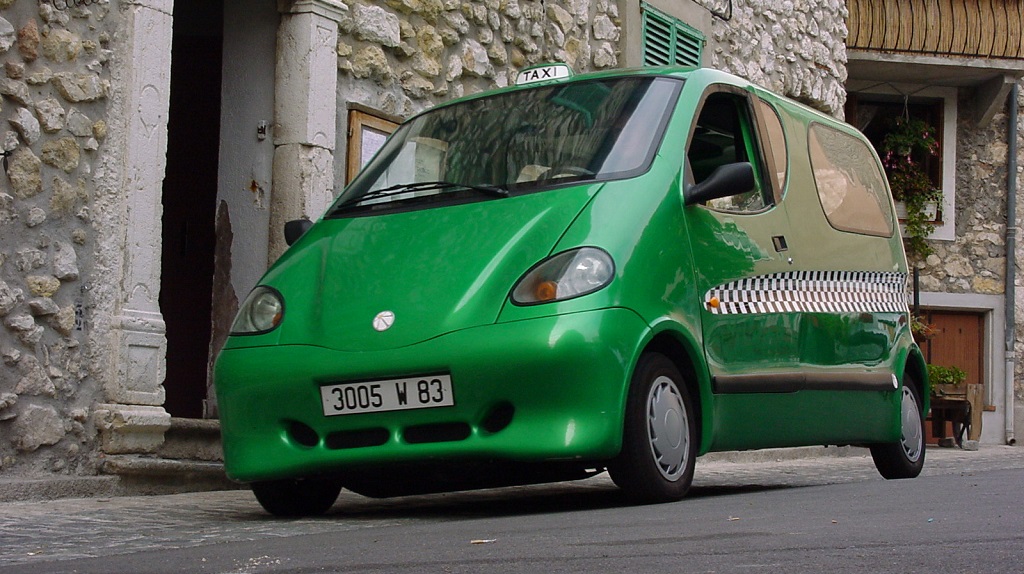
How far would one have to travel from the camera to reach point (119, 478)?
6973 millimetres

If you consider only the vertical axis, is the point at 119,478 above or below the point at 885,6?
below

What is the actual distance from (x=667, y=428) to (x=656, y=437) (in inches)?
3.4

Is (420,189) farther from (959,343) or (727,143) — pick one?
(959,343)

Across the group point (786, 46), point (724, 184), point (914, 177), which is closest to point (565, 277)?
point (724, 184)

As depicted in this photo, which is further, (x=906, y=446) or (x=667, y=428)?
(x=906, y=446)

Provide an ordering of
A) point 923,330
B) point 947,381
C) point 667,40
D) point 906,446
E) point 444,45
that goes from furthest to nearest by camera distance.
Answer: point 947,381 → point 923,330 → point 667,40 → point 444,45 → point 906,446

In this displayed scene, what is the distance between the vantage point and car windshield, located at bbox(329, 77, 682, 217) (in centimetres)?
593

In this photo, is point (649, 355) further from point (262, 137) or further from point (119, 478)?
point (262, 137)

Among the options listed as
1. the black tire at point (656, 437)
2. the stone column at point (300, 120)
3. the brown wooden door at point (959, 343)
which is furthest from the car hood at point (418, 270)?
the brown wooden door at point (959, 343)

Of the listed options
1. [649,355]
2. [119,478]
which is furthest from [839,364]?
[119,478]

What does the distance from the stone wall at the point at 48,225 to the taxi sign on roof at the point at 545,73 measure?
74.5 inches

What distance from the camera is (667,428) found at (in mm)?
5574

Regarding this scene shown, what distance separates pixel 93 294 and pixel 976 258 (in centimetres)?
1757

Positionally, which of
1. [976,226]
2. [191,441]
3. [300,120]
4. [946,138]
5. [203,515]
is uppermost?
[946,138]
